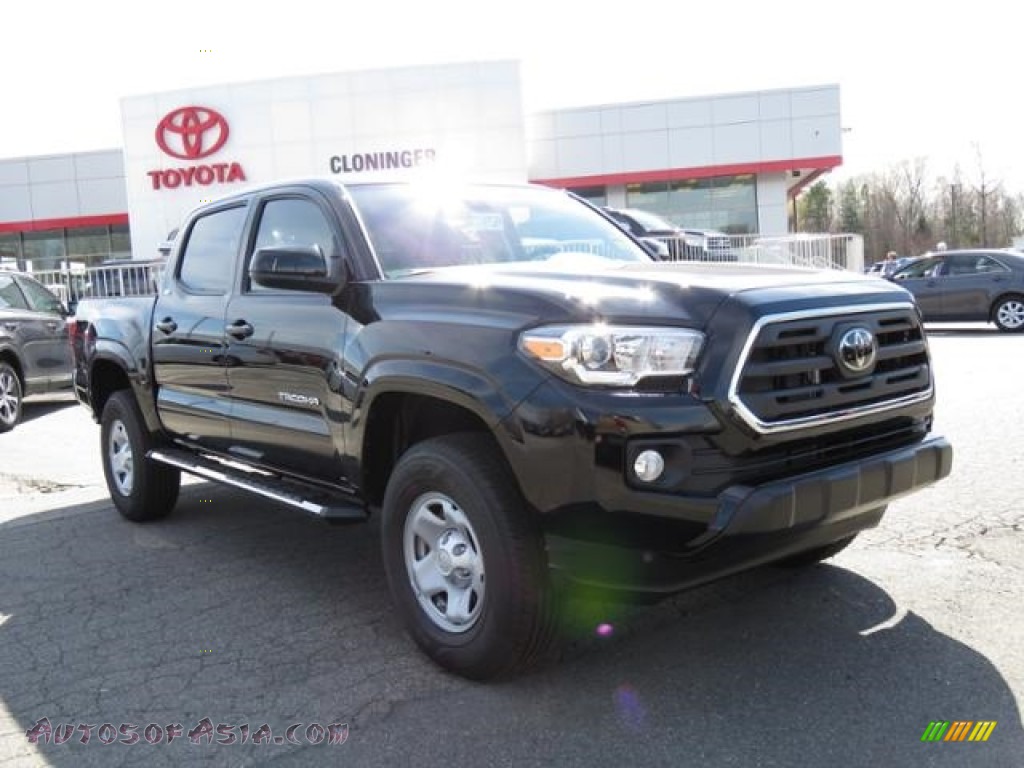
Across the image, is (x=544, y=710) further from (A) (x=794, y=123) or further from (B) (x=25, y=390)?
(A) (x=794, y=123)

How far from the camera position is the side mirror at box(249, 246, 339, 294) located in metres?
4.03

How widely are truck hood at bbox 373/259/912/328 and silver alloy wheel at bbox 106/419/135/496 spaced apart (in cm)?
321

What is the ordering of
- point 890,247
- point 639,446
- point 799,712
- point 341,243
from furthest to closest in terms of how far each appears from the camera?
point 890,247, point 341,243, point 799,712, point 639,446

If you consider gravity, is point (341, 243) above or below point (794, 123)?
below


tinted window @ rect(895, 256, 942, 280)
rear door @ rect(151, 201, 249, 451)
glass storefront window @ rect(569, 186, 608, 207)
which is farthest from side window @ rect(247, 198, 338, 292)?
glass storefront window @ rect(569, 186, 608, 207)

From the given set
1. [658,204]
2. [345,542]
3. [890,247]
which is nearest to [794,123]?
[658,204]

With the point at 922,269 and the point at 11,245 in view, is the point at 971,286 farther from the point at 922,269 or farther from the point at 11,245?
the point at 11,245

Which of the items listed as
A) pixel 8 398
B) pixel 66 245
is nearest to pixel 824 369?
pixel 8 398

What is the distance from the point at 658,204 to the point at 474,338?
97.3 feet

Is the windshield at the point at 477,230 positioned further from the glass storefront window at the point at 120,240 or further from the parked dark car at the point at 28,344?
the glass storefront window at the point at 120,240

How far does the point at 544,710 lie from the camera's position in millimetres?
3250

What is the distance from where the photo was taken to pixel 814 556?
4371 millimetres

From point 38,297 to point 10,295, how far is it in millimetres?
588

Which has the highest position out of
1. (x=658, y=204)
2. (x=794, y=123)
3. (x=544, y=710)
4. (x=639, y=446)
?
(x=794, y=123)
